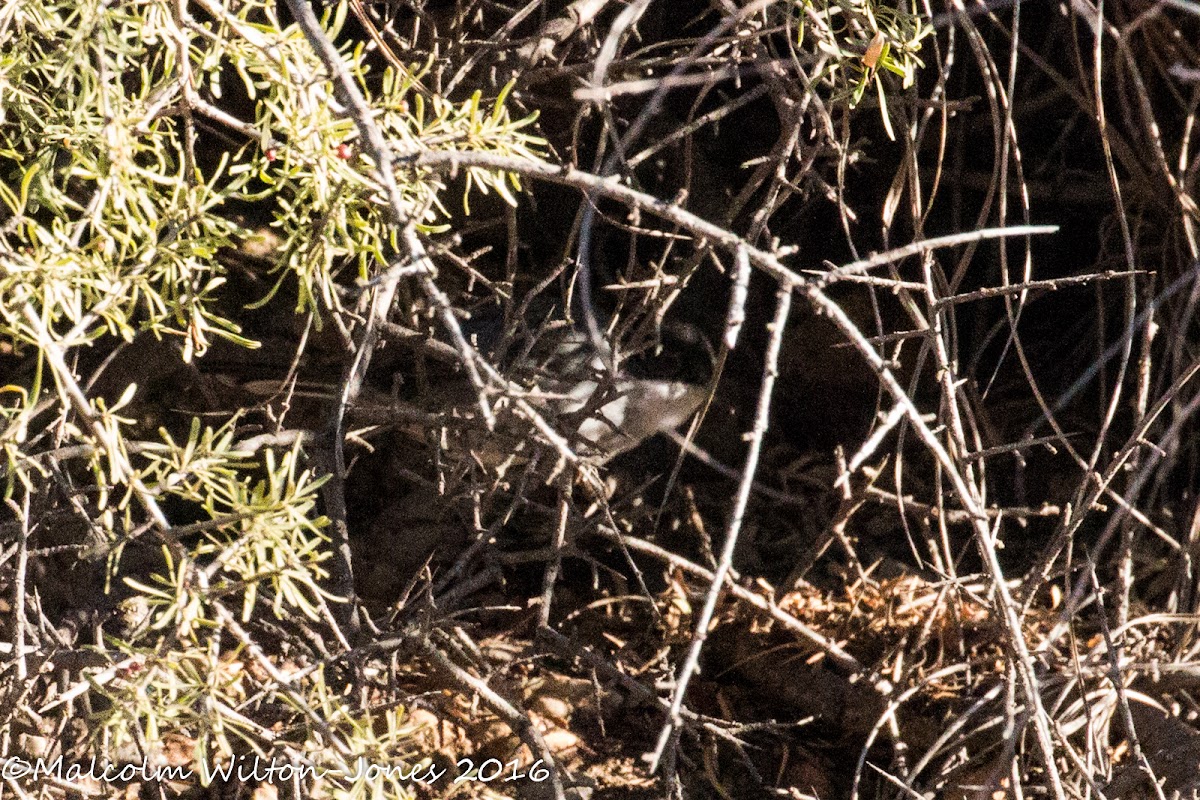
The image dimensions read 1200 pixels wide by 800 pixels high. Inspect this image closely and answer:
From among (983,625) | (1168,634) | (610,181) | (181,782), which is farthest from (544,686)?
(610,181)

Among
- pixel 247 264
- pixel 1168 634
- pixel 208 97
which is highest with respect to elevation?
pixel 208 97

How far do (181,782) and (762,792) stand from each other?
1.00m

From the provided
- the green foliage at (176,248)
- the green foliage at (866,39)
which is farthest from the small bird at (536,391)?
the green foliage at (866,39)

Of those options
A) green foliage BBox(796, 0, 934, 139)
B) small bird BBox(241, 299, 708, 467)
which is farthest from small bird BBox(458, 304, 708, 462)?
green foliage BBox(796, 0, 934, 139)

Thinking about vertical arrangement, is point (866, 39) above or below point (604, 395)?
above

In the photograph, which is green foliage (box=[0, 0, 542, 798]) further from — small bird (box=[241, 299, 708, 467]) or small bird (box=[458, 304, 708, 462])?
small bird (box=[458, 304, 708, 462])

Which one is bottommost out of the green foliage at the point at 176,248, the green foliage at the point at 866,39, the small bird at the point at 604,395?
the small bird at the point at 604,395

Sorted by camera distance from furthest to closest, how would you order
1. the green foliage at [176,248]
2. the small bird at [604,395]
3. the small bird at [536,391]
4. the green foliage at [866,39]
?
the small bird at [604,395]
the small bird at [536,391]
the green foliage at [866,39]
the green foliage at [176,248]

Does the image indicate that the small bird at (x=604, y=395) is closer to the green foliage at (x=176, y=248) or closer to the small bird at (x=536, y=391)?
the small bird at (x=536, y=391)

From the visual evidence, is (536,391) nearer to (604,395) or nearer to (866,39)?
(604,395)

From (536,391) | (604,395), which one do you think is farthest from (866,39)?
(604,395)

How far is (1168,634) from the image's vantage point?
7.41 ft

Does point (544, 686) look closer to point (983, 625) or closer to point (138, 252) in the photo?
point (983, 625)

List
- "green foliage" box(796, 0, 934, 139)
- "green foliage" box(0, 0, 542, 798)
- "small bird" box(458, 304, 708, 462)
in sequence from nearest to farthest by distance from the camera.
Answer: "green foliage" box(0, 0, 542, 798), "green foliage" box(796, 0, 934, 139), "small bird" box(458, 304, 708, 462)
